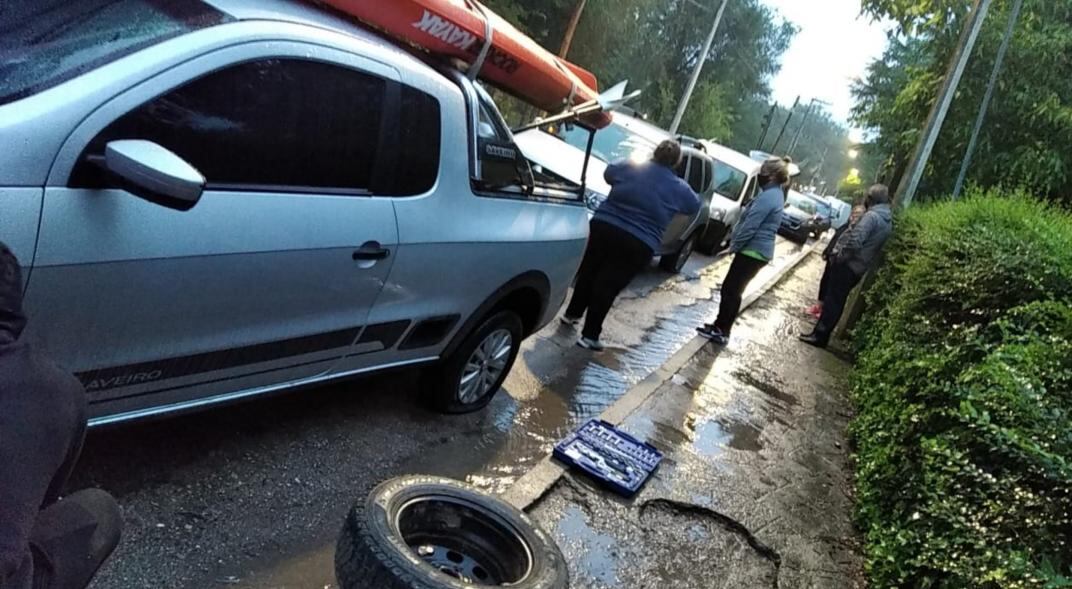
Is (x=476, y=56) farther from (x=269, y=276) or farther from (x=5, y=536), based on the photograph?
(x=5, y=536)

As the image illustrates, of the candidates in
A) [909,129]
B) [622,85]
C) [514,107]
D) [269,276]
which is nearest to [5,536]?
[269,276]

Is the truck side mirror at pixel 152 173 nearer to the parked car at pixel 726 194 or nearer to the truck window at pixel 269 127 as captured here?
the truck window at pixel 269 127

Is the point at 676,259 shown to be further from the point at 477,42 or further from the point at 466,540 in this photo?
the point at 466,540

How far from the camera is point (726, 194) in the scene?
49.8 ft

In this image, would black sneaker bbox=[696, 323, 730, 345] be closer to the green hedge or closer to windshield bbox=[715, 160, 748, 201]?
the green hedge

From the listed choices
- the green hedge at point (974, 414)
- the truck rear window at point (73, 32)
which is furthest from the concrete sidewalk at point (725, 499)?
the truck rear window at point (73, 32)

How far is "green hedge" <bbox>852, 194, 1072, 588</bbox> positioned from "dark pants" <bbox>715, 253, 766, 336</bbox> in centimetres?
134

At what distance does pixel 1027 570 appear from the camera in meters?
2.74

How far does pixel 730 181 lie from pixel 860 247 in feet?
19.0

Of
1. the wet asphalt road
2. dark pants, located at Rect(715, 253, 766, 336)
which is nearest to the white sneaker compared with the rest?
the wet asphalt road

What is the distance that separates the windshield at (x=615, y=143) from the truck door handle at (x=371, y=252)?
7.64m

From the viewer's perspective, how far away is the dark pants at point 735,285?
8195 mm

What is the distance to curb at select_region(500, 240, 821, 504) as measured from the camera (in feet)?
13.6

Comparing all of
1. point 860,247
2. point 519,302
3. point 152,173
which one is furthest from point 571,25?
point 152,173
